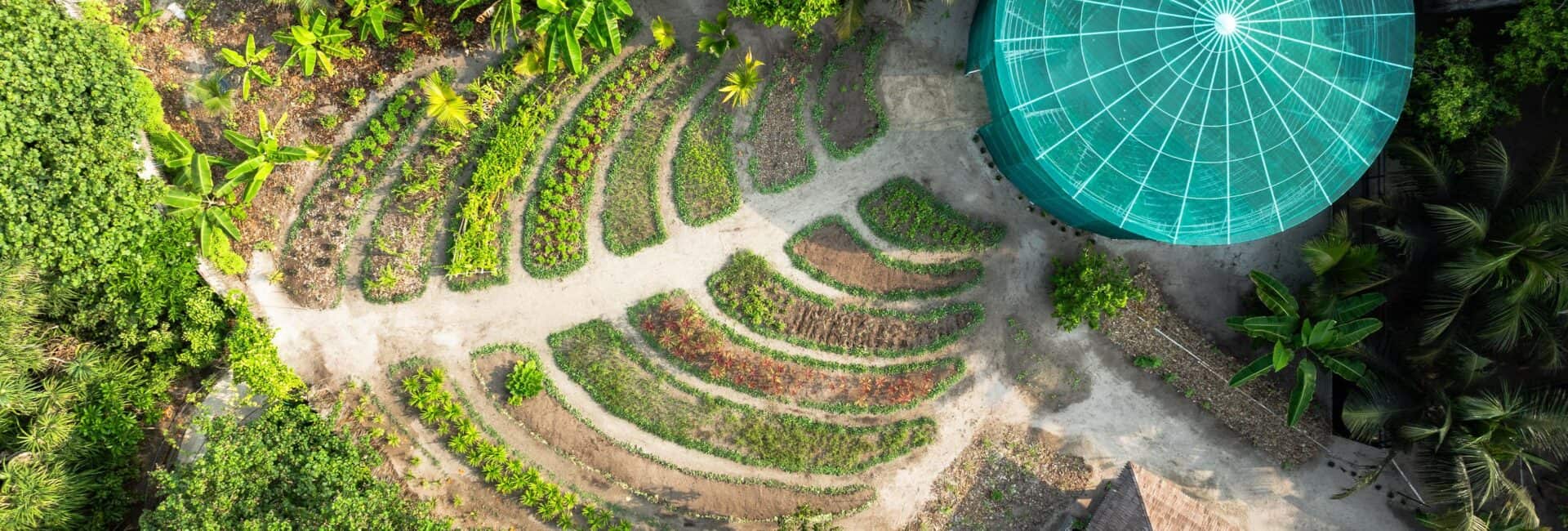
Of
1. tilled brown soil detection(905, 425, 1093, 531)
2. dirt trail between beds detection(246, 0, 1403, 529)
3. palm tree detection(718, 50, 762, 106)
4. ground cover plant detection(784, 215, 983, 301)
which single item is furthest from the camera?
tilled brown soil detection(905, 425, 1093, 531)

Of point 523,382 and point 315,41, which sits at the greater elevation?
point 315,41

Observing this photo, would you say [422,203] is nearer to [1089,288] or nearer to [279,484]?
[279,484]

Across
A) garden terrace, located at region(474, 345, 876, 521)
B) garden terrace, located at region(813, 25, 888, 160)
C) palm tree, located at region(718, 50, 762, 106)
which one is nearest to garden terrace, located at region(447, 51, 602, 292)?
garden terrace, located at region(474, 345, 876, 521)

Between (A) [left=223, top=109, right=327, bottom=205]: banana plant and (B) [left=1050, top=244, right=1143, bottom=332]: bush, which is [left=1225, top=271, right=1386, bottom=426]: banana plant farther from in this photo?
(A) [left=223, top=109, right=327, bottom=205]: banana plant

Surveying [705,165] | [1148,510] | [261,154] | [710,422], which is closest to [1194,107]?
[1148,510]

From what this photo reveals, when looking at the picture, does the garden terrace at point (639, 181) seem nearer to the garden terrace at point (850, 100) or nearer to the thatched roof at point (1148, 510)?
the garden terrace at point (850, 100)

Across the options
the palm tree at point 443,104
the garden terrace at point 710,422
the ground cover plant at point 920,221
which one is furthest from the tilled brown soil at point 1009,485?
the palm tree at point 443,104
